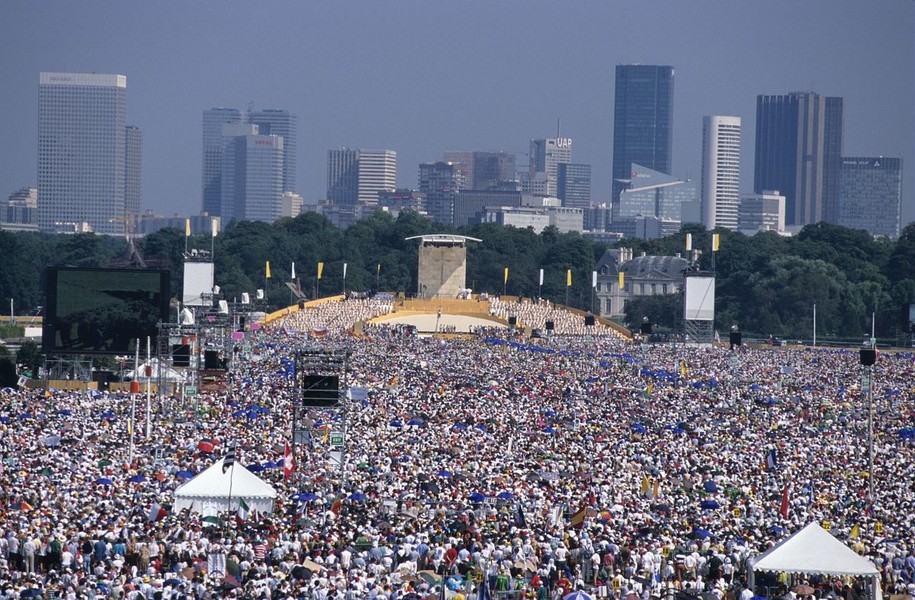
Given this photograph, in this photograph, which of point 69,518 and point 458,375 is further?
point 458,375

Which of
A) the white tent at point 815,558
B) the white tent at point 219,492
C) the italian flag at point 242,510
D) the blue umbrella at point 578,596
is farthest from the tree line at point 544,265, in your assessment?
the blue umbrella at point 578,596

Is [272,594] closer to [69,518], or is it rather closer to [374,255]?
[69,518]

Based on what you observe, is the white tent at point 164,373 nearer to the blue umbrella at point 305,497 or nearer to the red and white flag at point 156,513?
the blue umbrella at point 305,497

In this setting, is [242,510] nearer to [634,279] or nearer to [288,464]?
[288,464]

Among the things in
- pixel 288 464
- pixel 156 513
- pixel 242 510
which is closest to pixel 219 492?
pixel 242 510

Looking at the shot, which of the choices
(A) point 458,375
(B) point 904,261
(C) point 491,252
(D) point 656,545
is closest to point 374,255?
(C) point 491,252

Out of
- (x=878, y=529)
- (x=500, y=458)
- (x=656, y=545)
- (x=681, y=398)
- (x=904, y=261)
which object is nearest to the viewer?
(x=656, y=545)

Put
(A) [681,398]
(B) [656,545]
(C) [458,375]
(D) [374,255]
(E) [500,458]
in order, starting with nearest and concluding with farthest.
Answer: (B) [656,545], (E) [500,458], (A) [681,398], (C) [458,375], (D) [374,255]

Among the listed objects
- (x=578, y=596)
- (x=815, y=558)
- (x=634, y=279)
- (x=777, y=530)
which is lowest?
(x=777, y=530)
